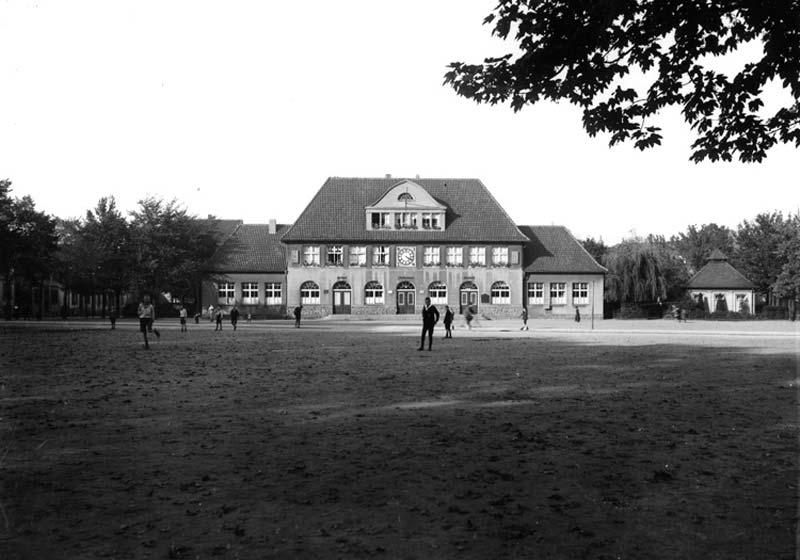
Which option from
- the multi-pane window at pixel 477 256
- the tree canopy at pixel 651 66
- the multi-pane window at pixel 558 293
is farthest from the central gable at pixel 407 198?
the tree canopy at pixel 651 66

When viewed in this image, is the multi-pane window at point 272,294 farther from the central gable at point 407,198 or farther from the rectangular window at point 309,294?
the central gable at point 407,198

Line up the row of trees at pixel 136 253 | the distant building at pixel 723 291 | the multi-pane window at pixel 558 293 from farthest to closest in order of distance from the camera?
the distant building at pixel 723 291 → the multi-pane window at pixel 558 293 → the row of trees at pixel 136 253

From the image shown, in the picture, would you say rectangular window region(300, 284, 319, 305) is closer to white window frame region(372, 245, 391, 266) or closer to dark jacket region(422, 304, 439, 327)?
white window frame region(372, 245, 391, 266)

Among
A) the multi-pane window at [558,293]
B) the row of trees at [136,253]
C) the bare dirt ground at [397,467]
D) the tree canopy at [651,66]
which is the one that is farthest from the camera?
the multi-pane window at [558,293]

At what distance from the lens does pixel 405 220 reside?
60594 millimetres

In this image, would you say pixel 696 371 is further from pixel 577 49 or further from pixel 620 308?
pixel 620 308

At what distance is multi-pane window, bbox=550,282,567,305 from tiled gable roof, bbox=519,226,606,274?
1246mm

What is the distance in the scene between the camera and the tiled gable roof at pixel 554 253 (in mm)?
60969

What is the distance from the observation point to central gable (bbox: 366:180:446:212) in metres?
60.2

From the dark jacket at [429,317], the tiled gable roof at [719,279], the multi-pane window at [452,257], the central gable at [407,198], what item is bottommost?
the dark jacket at [429,317]

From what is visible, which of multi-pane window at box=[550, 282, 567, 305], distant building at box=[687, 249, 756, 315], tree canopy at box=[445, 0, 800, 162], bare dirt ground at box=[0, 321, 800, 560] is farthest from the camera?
distant building at box=[687, 249, 756, 315]

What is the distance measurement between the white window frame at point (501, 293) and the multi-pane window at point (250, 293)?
20.5 metres

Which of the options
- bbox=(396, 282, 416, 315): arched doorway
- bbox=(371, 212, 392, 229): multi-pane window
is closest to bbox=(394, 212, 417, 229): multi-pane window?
bbox=(371, 212, 392, 229): multi-pane window

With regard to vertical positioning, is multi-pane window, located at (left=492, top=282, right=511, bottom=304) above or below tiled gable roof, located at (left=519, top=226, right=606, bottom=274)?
below
